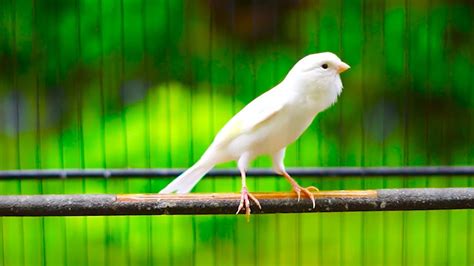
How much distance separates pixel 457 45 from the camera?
1.53 m

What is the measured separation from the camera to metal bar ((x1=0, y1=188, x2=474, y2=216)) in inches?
40.9

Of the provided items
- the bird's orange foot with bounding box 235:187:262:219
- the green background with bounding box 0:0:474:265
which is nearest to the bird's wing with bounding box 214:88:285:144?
the bird's orange foot with bounding box 235:187:262:219

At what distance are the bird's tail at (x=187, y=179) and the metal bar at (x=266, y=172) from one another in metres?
0.32

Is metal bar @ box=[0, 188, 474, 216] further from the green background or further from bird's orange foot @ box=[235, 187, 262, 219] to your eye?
the green background

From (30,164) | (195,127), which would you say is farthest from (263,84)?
(30,164)

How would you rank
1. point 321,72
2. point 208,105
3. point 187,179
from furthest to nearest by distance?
point 208,105
point 187,179
point 321,72

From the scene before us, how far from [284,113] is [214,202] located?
190 millimetres

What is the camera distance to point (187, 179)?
3.88 ft

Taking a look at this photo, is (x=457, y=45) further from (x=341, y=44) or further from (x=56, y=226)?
(x=56, y=226)

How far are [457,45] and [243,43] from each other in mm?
529

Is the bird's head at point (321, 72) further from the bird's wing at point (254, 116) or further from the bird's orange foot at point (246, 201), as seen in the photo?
the bird's orange foot at point (246, 201)

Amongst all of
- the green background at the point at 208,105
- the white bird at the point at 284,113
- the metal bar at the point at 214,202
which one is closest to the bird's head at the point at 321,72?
the white bird at the point at 284,113

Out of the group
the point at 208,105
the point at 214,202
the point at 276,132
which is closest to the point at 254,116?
the point at 276,132

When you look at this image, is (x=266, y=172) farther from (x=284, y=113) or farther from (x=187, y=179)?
(x=284, y=113)
